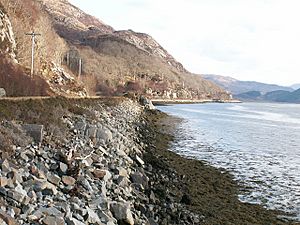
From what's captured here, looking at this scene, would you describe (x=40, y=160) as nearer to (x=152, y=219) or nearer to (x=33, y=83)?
(x=152, y=219)

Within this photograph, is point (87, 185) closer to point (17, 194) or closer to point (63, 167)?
point (63, 167)

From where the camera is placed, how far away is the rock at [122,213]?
32.4ft

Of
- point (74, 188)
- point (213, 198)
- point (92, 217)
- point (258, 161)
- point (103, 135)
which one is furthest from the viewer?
point (258, 161)

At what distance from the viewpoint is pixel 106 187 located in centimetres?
1164

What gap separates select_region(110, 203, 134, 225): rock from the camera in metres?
9.88

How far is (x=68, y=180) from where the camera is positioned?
10250mm

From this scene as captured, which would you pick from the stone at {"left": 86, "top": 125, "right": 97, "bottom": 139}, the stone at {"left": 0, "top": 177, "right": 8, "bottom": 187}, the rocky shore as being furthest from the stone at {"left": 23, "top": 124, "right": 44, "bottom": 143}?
the stone at {"left": 86, "top": 125, "right": 97, "bottom": 139}

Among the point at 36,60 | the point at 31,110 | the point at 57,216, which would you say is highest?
the point at 36,60

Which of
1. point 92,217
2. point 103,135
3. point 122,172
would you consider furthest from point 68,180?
point 103,135

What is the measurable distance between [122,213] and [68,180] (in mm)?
1660

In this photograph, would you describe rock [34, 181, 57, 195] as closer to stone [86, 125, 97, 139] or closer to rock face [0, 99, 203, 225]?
rock face [0, 99, 203, 225]

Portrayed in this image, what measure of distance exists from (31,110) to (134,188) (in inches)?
218

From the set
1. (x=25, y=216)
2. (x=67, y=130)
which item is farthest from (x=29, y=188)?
(x=67, y=130)

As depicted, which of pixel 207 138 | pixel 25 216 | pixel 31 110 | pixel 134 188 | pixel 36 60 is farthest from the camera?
pixel 36 60
